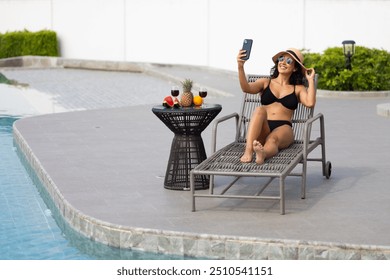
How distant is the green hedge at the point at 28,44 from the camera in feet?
94.4

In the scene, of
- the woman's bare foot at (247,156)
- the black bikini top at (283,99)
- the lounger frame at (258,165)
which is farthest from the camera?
the black bikini top at (283,99)

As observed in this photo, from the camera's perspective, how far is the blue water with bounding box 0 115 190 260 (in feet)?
27.7

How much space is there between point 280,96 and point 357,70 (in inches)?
326

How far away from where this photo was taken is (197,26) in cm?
2491

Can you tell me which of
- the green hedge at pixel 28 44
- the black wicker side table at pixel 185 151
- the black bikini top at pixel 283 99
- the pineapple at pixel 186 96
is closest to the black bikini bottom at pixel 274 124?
the black bikini top at pixel 283 99

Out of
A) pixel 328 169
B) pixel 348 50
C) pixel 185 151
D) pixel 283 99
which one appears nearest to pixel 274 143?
pixel 283 99

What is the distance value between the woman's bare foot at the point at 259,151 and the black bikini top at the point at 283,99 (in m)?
1.14

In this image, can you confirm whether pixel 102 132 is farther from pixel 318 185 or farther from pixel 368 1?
pixel 368 1

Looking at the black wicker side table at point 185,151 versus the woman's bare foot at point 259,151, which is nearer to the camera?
the woman's bare foot at point 259,151

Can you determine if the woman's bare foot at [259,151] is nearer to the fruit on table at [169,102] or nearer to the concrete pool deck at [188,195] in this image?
the concrete pool deck at [188,195]

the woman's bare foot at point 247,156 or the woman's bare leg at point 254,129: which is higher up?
the woman's bare leg at point 254,129

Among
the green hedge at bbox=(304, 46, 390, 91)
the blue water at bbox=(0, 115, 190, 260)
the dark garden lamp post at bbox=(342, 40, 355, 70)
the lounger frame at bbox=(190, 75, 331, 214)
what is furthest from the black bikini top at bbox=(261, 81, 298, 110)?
the green hedge at bbox=(304, 46, 390, 91)

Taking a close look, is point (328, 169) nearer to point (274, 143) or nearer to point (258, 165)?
point (274, 143)

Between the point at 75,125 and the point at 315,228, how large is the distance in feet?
24.6
